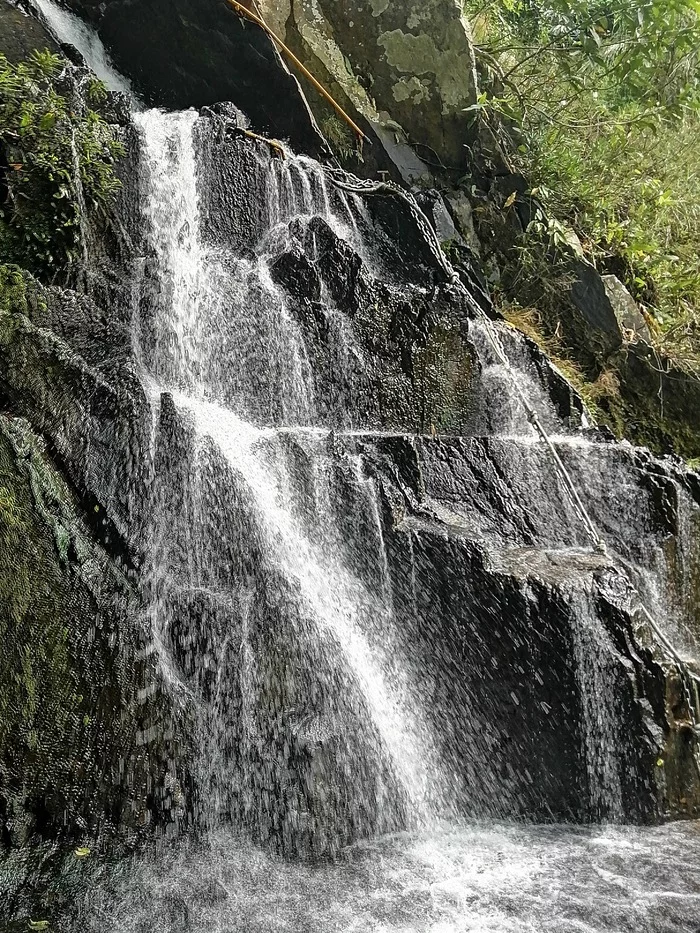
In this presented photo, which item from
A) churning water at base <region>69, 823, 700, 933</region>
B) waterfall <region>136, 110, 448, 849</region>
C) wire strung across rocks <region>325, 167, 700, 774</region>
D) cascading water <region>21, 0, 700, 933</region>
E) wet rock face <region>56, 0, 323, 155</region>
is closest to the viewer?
churning water at base <region>69, 823, 700, 933</region>

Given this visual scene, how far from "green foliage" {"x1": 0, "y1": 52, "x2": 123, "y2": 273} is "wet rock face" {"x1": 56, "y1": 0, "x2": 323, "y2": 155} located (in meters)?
2.21

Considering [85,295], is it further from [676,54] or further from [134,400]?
[676,54]

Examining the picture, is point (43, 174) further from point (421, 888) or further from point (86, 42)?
point (421, 888)

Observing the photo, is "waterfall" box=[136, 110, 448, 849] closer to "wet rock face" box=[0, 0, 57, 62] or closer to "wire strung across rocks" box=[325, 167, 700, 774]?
"wire strung across rocks" box=[325, 167, 700, 774]

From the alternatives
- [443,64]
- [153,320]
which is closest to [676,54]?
[443,64]

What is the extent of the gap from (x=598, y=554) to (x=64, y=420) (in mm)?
3512

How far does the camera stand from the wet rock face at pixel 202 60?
7141 mm

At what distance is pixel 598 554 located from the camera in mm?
4848

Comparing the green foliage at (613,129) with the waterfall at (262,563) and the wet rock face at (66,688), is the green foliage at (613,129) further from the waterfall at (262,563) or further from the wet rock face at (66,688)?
the wet rock face at (66,688)

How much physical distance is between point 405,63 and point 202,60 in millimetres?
2095

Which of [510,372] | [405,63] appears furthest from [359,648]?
[405,63]

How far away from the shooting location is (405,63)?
24.0 ft

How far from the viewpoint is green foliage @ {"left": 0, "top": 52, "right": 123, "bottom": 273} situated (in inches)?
193

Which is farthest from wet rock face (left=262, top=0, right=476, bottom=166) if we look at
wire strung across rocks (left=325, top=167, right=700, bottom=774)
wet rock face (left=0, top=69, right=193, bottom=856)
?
wet rock face (left=0, top=69, right=193, bottom=856)
